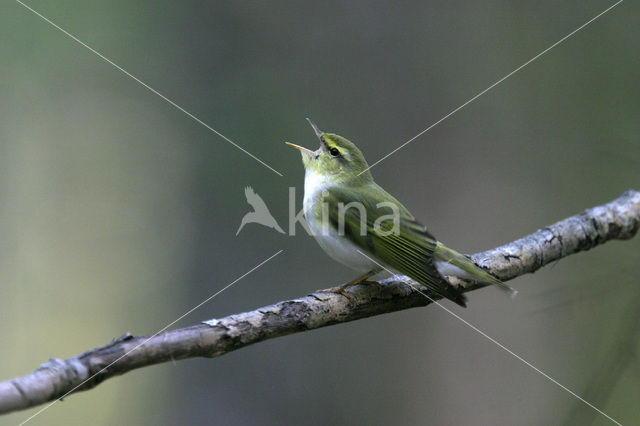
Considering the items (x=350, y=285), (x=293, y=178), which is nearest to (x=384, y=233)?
(x=350, y=285)

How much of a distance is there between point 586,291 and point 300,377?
8.88 ft

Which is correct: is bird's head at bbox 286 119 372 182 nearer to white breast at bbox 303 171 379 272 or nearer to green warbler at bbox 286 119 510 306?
green warbler at bbox 286 119 510 306

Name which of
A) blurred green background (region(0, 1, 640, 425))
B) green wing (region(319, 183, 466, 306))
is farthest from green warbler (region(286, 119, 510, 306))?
blurred green background (region(0, 1, 640, 425))

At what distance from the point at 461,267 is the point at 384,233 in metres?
0.54

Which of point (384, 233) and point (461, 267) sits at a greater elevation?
point (384, 233)

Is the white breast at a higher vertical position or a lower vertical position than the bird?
lower

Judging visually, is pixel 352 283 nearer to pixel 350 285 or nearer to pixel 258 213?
pixel 350 285

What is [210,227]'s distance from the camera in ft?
17.0

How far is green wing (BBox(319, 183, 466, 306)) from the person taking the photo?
3222mm

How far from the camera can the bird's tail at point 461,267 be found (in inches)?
131

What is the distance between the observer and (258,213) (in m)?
5.28

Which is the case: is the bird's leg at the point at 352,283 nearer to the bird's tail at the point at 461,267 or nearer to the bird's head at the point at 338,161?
the bird's tail at the point at 461,267

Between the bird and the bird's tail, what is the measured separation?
200 cm

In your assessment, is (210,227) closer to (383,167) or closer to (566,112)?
(383,167)
